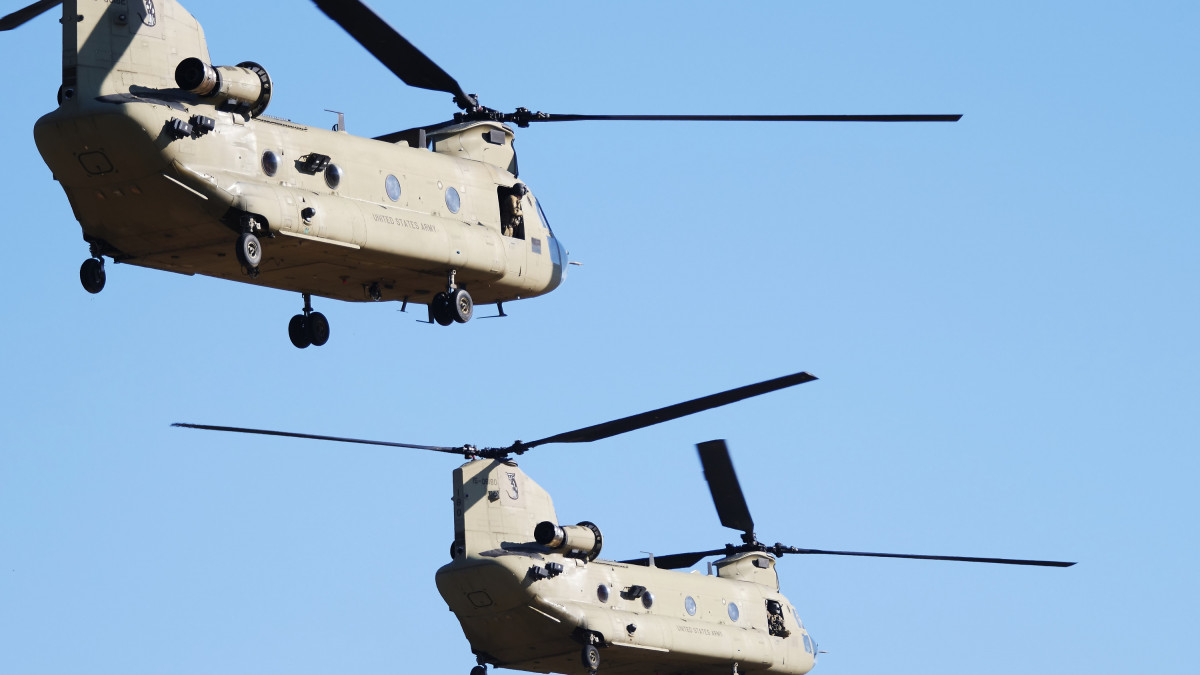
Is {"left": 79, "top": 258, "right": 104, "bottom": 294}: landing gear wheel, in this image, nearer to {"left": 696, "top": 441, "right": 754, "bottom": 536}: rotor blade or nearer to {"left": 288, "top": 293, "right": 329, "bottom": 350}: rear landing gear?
{"left": 288, "top": 293, "right": 329, "bottom": 350}: rear landing gear

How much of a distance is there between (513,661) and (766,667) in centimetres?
850

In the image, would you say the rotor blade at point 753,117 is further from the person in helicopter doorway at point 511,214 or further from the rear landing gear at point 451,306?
the rear landing gear at point 451,306

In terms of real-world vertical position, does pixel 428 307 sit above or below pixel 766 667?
above

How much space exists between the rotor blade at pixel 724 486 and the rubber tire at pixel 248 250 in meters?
22.7

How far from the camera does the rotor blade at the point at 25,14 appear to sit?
37969 mm

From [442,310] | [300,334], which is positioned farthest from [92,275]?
[442,310]

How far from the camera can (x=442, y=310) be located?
1740 inches

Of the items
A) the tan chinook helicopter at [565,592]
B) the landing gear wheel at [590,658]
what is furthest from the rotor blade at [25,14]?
the landing gear wheel at [590,658]

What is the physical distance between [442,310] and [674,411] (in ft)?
19.5

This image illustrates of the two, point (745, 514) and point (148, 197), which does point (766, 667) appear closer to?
point (745, 514)

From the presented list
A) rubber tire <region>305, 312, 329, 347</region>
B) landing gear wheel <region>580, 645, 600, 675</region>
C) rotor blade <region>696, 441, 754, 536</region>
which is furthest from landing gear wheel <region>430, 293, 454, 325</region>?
rotor blade <region>696, 441, 754, 536</region>

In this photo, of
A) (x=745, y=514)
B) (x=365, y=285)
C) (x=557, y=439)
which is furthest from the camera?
(x=745, y=514)

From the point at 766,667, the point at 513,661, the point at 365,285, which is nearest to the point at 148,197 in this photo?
the point at 365,285

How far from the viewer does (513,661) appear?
5209 centimetres
